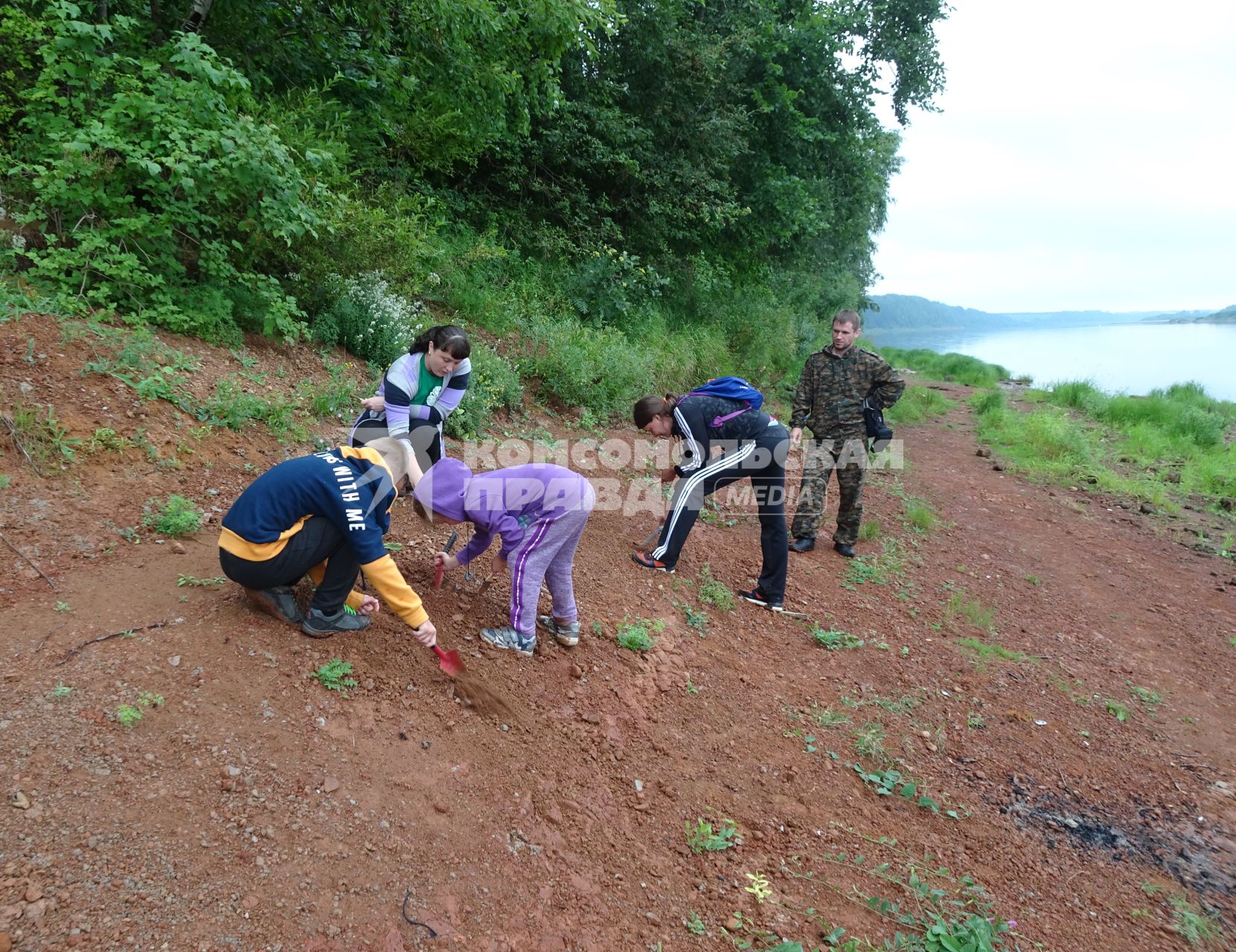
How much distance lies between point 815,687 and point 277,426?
3827mm

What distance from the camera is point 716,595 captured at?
4.74m

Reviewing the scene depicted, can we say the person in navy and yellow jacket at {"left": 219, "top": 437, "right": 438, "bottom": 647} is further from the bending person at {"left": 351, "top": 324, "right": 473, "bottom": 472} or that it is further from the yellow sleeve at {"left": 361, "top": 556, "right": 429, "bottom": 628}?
the bending person at {"left": 351, "top": 324, "right": 473, "bottom": 472}

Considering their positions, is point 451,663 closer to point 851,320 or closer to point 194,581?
point 194,581

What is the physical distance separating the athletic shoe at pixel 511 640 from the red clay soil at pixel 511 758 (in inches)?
2.6

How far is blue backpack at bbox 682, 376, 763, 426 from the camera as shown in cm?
448

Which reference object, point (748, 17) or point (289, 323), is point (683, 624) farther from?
point (748, 17)

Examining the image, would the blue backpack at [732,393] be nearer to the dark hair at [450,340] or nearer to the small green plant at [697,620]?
the small green plant at [697,620]

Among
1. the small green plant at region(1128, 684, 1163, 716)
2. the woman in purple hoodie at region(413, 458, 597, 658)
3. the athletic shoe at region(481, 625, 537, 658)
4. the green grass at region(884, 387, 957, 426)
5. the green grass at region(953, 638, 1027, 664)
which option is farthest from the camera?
the green grass at region(884, 387, 957, 426)

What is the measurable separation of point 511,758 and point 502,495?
1.13 m

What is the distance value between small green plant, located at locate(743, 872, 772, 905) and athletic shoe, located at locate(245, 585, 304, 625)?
215 centimetres

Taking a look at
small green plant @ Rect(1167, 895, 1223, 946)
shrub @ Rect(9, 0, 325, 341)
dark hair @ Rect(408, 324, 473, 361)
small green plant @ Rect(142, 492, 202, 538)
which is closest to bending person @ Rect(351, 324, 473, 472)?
dark hair @ Rect(408, 324, 473, 361)

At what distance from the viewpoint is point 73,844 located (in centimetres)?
199

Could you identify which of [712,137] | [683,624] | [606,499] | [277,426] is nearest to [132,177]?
[277,426]

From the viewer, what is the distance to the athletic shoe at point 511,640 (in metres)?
3.46
